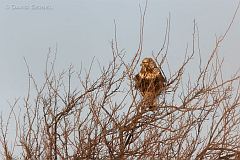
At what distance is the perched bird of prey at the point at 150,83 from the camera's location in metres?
2.25

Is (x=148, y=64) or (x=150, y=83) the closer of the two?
(x=150, y=83)

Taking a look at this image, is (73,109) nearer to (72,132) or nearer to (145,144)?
(72,132)


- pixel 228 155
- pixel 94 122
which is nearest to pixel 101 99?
pixel 94 122

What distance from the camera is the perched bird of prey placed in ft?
7.38

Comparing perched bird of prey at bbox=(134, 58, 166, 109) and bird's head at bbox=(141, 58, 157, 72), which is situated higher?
bird's head at bbox=(141, 58, 157, 72)

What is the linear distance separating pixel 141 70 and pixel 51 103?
0.53 metres

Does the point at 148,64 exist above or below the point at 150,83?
above

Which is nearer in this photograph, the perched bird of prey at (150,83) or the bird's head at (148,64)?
the perched bird of prey at (150,83)

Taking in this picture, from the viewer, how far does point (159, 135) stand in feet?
7.33

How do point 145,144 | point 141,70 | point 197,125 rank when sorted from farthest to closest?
point 141,70, point 197,125, point 145,144

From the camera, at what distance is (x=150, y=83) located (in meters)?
2.37

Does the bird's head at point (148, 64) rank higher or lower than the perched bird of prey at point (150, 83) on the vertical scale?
higher

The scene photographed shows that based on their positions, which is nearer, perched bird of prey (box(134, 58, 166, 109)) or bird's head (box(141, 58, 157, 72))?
perched bird of prey (box(134, 58, 166, 109))

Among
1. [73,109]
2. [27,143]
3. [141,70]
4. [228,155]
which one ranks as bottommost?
[228,155]
